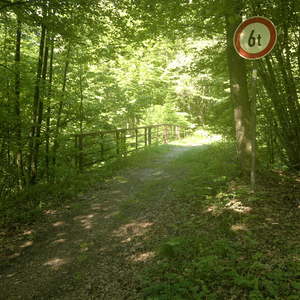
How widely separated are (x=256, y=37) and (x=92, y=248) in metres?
4.47

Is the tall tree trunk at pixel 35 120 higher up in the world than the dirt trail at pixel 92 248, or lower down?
higher up

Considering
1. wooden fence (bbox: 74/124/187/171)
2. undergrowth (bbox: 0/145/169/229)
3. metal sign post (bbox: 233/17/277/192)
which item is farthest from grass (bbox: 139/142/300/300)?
wooden fence (bbox: 74/124/187/171)

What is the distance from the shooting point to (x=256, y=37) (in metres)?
4.93

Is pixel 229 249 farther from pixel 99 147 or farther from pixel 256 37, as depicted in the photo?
pixel 99 147

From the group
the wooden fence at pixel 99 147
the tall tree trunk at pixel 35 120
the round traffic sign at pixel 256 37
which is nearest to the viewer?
the round traffic sign at pixel 256 37

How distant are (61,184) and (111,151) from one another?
355 cm

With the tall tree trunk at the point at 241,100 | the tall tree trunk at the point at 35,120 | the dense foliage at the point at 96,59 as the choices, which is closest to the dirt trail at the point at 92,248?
the tall tree trunk at the point at 241,100

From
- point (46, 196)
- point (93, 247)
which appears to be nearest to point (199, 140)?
point (46, 196)

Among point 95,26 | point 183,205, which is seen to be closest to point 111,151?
point 95,26

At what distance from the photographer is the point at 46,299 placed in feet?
10.9

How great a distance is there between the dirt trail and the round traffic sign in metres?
3.28

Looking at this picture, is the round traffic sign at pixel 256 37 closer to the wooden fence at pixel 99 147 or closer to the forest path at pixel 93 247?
the forest path at pixel 93 247

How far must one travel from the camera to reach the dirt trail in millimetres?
3486

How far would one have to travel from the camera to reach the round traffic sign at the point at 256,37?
4773 mm
